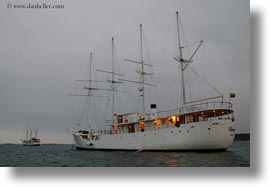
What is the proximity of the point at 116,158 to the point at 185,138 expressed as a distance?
157 centimetres

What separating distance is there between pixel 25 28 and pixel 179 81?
2518mm

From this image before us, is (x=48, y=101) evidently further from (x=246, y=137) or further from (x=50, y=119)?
(x=246, y=137)

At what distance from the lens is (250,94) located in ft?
16.6

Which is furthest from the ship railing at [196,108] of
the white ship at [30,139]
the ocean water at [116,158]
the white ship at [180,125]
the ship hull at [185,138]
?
the white ship at [30,139]

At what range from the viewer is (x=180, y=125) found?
23.7 feet

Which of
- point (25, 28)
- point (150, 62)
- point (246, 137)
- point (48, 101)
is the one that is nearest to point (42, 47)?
point (25, 28)

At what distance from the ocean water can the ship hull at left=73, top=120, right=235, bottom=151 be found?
0.30 metres

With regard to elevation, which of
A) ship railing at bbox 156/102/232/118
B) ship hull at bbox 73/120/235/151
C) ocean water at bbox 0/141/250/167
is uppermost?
ship railing at bbox 156/102/232/118

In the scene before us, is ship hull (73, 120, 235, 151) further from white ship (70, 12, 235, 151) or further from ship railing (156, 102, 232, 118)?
ship railing (156, 102, 232, 118)

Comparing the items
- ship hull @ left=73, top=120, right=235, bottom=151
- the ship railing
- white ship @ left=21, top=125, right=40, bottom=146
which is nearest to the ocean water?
white ship @ left=21, top=125, right=40, bottom=146

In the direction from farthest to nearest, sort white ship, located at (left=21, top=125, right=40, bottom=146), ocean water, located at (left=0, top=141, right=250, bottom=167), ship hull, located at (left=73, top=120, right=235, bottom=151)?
ship hull, located at (left=73, top=120, right=235, bottom=151) → white ship, located at (left=21, top=125, right=40, bottom=146) → ocean water, located at (left=0, top=141, right=250, bottom=167)

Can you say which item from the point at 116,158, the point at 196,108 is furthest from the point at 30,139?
the point at 196,108

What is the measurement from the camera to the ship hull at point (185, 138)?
6168 mm

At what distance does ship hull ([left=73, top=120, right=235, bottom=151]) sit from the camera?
20.2 feet
